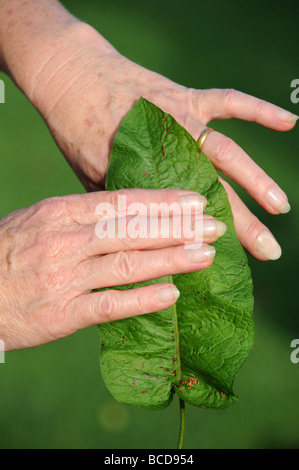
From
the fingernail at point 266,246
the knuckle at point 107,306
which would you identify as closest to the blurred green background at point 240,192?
the fingernail at point 266,246

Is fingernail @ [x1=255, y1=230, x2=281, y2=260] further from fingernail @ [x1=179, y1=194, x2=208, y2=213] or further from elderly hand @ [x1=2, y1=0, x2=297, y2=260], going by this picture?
fingernail @ [x1=179, y1=194, x2=208, y2=213]

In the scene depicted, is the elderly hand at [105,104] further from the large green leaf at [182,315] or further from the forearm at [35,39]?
the large green leaf at [182,315]

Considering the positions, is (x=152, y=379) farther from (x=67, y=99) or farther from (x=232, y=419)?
(x=232, y=419)

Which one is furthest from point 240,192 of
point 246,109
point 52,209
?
point 52,209

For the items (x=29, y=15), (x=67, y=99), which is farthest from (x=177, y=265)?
(x=29, y=15)

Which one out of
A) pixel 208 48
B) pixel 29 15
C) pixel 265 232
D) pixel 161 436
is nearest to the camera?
pixel 265 232

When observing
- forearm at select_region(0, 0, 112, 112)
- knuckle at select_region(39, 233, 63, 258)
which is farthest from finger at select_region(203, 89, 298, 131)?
knuckle at select_region(39, 233, 63, 258)
